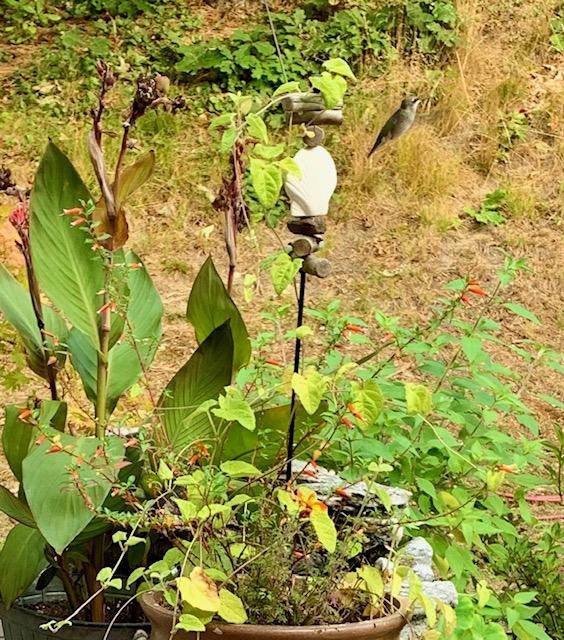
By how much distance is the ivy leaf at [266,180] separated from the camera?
1.70 metres

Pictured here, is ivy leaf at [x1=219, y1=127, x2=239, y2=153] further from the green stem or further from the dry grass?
the dry grass

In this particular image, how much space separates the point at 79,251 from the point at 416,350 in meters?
0.77

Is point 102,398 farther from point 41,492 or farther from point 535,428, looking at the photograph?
point 535,428

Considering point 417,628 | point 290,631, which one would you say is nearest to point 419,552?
point 417,628

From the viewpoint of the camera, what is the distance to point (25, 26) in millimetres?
6895

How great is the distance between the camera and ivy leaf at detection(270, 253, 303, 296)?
6.06 feet

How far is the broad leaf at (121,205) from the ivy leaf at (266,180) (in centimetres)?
36

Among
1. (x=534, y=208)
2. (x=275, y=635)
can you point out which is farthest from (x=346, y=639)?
(x=534, y=208)

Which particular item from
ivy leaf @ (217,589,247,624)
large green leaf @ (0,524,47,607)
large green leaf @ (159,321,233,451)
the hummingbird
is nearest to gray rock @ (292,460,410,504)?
large green leaf @ (159,321,233,451)

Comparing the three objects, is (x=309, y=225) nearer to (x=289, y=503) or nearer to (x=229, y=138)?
(x=229, y=138)

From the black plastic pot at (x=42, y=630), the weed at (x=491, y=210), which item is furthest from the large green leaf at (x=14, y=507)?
the weed at (x=491, y=210)

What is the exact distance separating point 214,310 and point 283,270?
47cm

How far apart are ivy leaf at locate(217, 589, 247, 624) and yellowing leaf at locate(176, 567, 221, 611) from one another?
33 millimetres

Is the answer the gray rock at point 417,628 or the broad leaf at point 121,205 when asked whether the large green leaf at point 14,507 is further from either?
the gray rock at point 417,628
